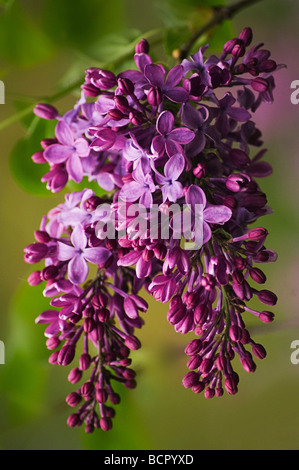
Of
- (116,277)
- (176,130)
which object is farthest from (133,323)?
(176,130)

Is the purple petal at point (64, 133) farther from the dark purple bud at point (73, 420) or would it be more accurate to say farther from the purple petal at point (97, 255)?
the dark purple bud at point (73, 420)

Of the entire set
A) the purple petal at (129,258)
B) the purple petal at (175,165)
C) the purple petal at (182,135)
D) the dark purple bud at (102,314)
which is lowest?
the dark purple bud at (102,314)

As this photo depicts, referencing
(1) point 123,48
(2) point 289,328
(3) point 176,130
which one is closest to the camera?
(3) point 176,130

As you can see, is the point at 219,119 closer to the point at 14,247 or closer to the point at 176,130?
the point at 176,130

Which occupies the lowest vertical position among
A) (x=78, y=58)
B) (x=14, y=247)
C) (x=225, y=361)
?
(x=225, y=361)

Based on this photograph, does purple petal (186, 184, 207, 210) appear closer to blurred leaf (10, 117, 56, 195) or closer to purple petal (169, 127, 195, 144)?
purple petal (169, 127, 195, 144)

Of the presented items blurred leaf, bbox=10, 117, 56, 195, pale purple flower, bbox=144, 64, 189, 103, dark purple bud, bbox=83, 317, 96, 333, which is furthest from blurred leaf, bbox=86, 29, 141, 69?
dark purple bud, bbox=83, 317, 96, 333

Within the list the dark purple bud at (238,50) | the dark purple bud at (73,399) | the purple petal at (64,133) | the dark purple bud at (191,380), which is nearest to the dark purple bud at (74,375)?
the dark purple bud at (73,399)
